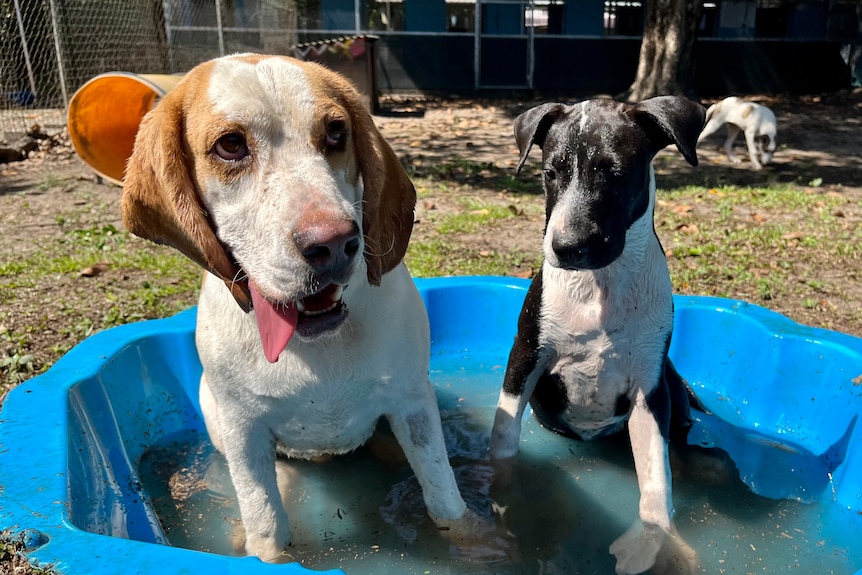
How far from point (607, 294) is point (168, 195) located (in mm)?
1669

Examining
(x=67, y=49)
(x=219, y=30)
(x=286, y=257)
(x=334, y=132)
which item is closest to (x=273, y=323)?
(x=286, y=257)

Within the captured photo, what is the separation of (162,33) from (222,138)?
37.2ft

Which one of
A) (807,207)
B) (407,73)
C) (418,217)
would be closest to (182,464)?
(418,217)

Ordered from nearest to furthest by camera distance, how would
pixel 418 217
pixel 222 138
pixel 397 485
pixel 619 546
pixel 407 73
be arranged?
pixel 222 138 < pixel 619 546 < pixel 397 485 < pixel 418 217 < pixel 407 73

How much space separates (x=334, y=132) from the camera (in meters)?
2.21

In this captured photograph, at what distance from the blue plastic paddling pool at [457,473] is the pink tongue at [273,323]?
623 mm

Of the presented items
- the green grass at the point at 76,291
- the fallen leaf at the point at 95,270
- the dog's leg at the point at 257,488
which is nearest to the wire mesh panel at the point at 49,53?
the green grass at the point at 76,291

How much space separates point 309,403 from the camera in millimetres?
2480

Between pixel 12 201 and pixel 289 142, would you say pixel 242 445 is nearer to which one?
pixel 289 142

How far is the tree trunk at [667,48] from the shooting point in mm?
13562

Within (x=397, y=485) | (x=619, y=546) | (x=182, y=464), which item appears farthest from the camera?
(x=182, y=464)

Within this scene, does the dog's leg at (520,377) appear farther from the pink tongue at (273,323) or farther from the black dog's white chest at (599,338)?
the pink tongue at (273,323)

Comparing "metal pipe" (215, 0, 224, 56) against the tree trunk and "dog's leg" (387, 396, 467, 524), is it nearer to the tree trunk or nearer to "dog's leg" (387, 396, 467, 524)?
the tree trunk

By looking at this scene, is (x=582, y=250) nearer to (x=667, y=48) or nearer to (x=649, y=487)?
(x=649, y=487)
